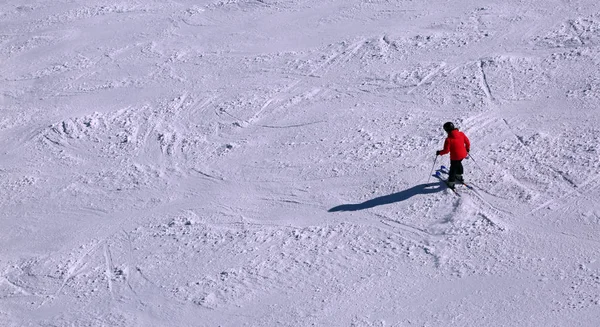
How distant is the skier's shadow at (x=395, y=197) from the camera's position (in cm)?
1108

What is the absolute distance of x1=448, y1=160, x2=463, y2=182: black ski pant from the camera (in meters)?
10.7

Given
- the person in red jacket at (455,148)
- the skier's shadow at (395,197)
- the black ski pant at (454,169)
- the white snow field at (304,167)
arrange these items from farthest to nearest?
the skier's shadow at (395,197) < the black ski pant at (454,169) < the person in red jacket at (455,148) < the white snow field at (304,167)

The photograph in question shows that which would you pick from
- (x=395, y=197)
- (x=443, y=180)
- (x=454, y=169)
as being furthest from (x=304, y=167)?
(x=454, y=169)

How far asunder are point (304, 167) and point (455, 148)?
2.89 m

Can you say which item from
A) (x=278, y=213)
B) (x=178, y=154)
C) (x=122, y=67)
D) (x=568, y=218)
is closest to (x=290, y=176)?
(x=278, y=213)

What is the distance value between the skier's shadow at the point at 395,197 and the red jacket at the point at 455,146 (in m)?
0.77

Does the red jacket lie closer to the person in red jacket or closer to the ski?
the person in red jacket

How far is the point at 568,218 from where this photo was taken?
1013 centimetres

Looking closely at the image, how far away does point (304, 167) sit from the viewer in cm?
1220

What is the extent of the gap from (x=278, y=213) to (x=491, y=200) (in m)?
3.39

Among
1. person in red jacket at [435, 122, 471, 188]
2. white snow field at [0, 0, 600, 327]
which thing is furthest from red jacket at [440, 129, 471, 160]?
white snow field at [0, 0, 600, 327]

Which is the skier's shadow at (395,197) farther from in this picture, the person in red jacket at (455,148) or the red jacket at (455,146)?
the red jacket at (455,146)

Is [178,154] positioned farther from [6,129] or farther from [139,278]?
[6,129]

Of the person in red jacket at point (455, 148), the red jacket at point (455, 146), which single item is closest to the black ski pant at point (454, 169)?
the person in red jacket at point (455, 148)
